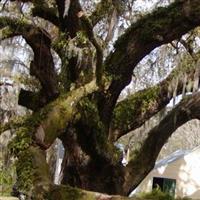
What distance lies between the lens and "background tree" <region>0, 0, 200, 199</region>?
8391 millimetres

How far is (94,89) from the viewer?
344 inches

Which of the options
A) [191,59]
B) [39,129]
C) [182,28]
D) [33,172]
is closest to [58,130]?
[39,129]

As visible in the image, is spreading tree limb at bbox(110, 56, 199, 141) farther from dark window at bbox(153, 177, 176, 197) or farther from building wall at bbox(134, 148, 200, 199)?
dark window at bbox(153, 177, 176, 197)

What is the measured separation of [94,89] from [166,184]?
15.4 metres

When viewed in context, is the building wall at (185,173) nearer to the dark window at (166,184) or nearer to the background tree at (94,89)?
the dark window at (166,184)

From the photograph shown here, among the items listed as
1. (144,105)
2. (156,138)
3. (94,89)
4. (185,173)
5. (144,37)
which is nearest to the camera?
(94,89)

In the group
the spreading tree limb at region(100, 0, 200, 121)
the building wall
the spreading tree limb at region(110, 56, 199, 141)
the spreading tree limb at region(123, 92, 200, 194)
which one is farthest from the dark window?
the spreading tree limb at region(100, 0, 200, 121)

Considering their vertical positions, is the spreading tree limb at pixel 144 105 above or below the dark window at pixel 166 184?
above

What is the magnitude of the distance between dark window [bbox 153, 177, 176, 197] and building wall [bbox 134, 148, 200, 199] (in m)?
0.18

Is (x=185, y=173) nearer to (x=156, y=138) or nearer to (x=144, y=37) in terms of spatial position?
(x=156, y=138)

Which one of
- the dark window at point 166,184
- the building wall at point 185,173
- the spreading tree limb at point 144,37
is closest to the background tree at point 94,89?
the spreading tree limb at point 144,37

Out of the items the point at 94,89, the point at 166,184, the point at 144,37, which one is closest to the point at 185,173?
the point at 166,184

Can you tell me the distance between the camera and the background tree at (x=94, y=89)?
27.5 ft

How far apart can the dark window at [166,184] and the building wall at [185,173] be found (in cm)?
18
